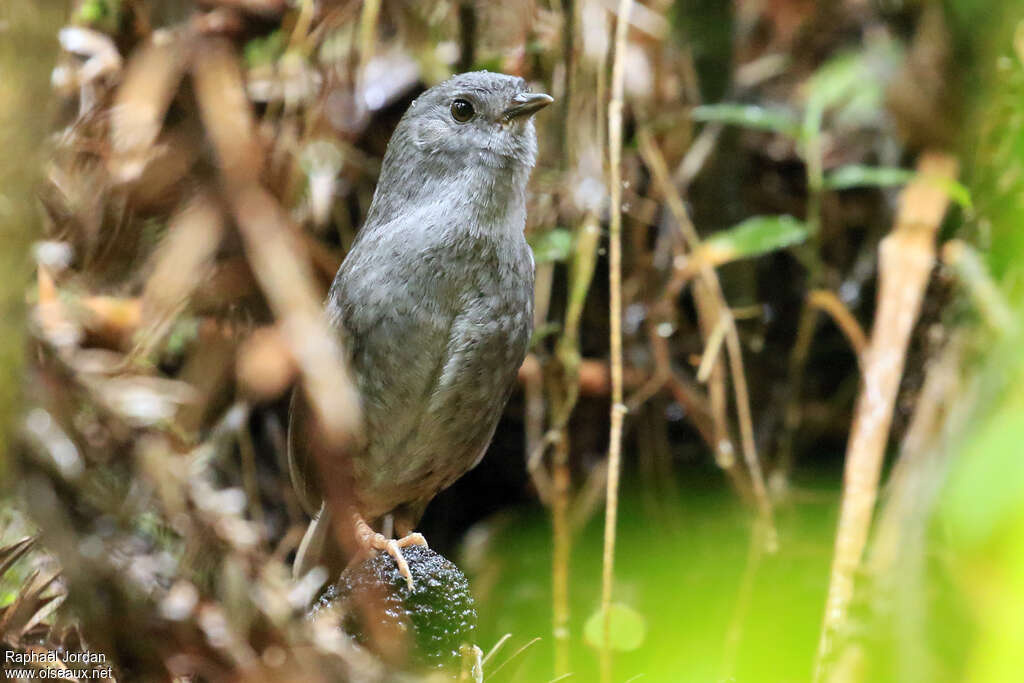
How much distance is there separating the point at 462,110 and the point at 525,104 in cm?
16

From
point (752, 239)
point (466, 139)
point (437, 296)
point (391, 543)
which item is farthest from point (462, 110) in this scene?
point (752, 239)

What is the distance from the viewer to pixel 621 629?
3.34 metres

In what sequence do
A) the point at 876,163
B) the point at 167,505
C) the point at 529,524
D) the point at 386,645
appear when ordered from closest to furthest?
the point at 386,645
the point at 167,505
the point at 529,524
the point at 876,163

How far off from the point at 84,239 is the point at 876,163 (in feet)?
10.4

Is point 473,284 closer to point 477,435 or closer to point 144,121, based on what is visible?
point 477,435

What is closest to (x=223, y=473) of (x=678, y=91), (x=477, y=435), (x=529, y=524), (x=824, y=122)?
(x=529, y=524)

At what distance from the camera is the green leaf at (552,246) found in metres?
3.21

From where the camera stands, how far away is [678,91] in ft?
13.5

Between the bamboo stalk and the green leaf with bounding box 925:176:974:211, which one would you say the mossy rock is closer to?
the bamboo stalk

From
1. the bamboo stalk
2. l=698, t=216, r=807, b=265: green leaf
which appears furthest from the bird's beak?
the bamboo stalk

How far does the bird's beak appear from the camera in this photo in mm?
2395

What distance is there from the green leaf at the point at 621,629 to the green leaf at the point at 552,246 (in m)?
1.11

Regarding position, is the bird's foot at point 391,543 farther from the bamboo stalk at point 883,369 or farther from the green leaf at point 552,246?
the green leaf at point 552,246

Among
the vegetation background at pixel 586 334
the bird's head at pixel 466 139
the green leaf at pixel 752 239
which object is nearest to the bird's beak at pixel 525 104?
the bird's head at pixel 466 139
